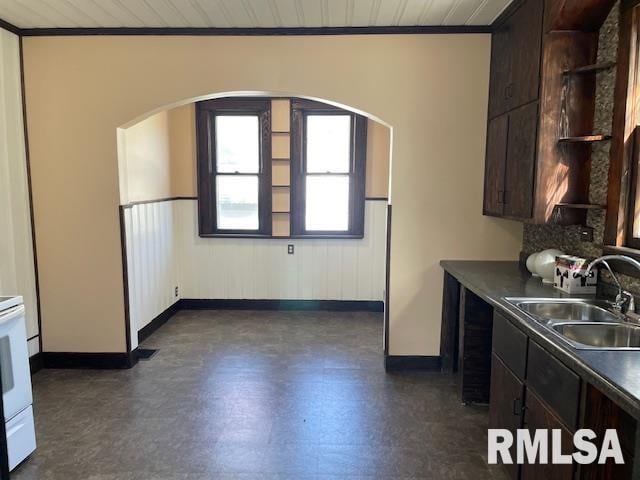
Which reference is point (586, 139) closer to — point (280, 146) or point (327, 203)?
point (327, 203)

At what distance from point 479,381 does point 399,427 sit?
704 millimetres

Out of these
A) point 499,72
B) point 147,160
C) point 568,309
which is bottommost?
point 568,309

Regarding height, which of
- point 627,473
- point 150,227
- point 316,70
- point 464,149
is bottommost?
point 627,473

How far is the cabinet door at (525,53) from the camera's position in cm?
260

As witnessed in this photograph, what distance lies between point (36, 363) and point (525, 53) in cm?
429

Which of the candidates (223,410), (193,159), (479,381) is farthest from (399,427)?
(193,159)

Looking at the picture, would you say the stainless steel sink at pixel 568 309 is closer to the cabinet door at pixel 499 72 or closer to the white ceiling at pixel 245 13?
the cabinet door at pixel 499 72

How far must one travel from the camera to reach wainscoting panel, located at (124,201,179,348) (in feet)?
12.5

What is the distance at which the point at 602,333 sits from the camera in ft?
6.69

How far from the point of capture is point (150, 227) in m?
4.45

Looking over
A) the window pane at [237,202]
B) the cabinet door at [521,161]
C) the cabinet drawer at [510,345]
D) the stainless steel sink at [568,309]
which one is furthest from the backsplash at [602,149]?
the window pane at [237,202]

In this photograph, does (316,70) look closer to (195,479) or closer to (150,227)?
(150,227)

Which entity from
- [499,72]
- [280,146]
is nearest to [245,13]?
[499,72]

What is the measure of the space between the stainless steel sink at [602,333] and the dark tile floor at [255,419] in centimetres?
91
